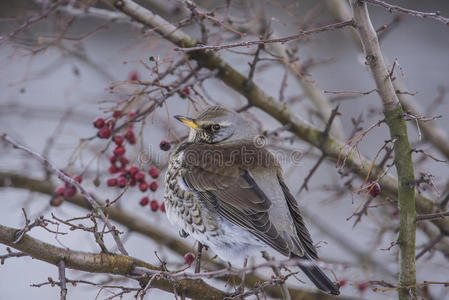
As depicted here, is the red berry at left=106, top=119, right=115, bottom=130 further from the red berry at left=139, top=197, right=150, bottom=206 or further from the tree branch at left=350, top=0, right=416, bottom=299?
the tree branch at left=350, top=0, right=416, bottom=299

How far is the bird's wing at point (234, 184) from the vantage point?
205 centimetres

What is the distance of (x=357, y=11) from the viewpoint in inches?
59.2

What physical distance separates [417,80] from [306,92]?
10.8ft

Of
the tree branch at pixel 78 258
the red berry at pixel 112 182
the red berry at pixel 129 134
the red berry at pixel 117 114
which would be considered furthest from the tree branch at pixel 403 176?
the red berry at pixel 112 182

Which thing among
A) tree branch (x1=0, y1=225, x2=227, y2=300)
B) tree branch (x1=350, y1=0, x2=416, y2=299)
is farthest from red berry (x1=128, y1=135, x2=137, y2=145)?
tree branch (x1=350, y1=0, x2=416, y2=299)

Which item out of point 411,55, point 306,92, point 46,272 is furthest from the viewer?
point 411,55

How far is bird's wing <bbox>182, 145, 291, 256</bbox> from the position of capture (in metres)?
2.05

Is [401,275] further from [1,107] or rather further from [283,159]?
[1,107]

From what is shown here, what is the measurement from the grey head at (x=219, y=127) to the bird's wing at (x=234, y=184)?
0.33ft

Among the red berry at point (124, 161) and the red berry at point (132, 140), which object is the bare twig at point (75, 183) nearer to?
the red berry at point (124, 161)

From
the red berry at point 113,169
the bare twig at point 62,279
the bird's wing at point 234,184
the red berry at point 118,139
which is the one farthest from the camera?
the red berry at point 113,169

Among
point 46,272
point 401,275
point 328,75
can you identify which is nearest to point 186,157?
Result: point 401,275

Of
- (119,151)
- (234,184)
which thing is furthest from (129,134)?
(234,184)

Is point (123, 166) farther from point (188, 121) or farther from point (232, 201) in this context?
point (232, 201)
